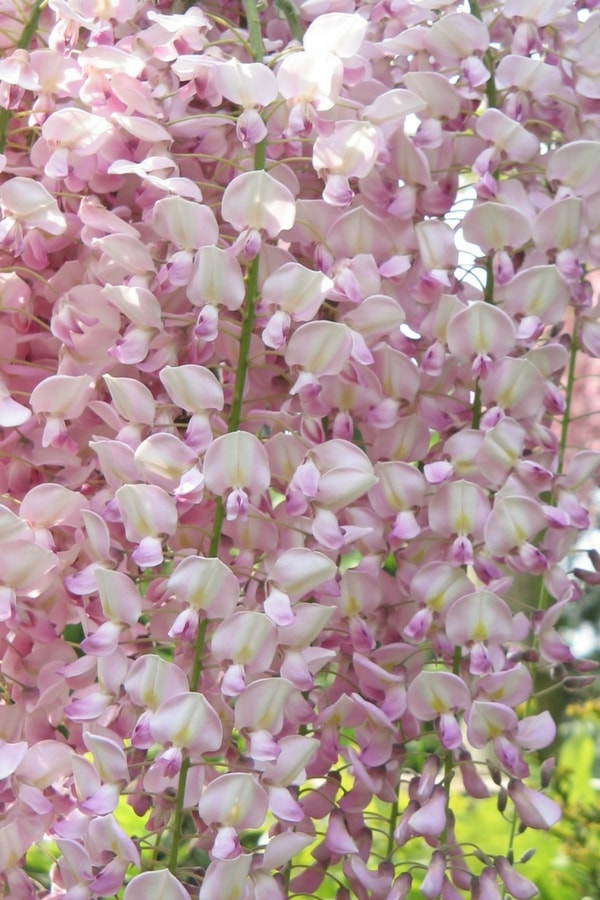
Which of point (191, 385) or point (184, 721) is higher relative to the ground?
point (191, 385)

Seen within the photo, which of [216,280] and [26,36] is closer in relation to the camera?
[216,280]

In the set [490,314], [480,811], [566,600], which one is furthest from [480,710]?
[480,811]

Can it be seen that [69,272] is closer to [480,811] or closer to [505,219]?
[505,219]

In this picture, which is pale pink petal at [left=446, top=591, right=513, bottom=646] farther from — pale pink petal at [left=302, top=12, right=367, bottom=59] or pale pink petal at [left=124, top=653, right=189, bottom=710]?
pale pink petal at [left=302, top=12, right=367, bottom=59]

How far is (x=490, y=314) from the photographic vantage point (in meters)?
0.64

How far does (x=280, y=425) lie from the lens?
25.2 inches

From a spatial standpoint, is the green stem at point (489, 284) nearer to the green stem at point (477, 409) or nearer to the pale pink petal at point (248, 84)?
the green stem at point (477, 409)

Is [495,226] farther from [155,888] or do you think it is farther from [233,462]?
[155,888]

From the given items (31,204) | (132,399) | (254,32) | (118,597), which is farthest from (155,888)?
(254,32)

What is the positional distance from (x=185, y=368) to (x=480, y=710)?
0.23m

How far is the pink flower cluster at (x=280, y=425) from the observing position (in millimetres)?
598

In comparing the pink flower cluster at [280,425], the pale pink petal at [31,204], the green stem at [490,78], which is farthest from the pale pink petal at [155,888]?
the green stem at [490,78]

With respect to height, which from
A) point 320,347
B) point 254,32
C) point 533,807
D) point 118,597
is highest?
point 254,32

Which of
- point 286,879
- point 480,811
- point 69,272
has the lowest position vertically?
point 480,811
